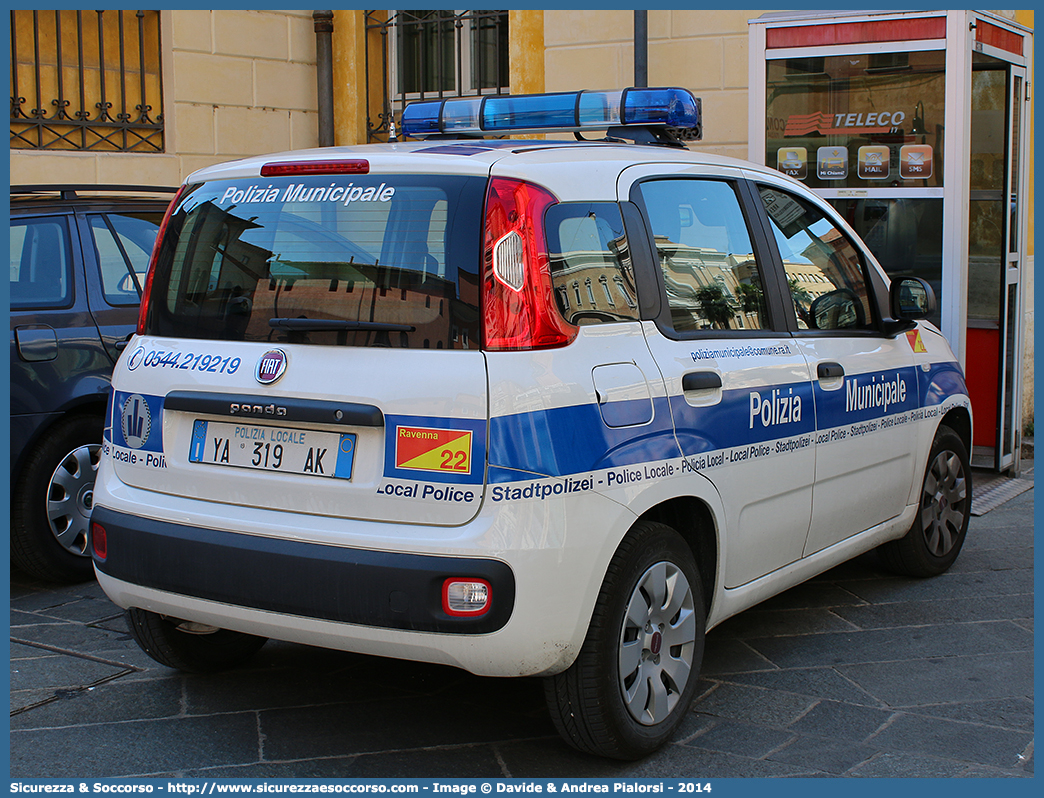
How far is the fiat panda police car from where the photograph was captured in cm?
299

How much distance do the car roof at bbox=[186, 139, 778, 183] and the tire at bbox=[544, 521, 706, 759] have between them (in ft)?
3.66

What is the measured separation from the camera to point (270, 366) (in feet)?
10.6

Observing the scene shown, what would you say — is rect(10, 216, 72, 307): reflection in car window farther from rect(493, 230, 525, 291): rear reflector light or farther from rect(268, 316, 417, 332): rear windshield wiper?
rect(493, 230, 525, 291): rear reflector light

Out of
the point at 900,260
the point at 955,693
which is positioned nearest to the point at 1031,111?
the point at 900,260

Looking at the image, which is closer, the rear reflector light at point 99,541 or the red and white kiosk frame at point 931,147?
the rear reflector light at point 99,541

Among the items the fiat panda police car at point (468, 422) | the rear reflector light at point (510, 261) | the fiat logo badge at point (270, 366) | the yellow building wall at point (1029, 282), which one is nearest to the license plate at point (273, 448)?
the fiat panda police car at point (468, 422)

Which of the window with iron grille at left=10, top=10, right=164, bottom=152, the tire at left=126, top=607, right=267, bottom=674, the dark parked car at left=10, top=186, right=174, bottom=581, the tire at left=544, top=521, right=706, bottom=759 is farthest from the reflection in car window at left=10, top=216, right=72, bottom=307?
the window with iron grille at left=10, top=10, right=164, bottom=152

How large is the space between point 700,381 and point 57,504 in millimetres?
3201

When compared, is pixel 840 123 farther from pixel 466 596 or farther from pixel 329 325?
pixel 466 596

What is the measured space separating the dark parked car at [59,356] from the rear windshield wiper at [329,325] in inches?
90.5

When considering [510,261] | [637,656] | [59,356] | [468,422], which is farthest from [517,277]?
[59,356]

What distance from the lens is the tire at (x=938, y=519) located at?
16.9 feet

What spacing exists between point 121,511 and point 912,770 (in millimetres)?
2457

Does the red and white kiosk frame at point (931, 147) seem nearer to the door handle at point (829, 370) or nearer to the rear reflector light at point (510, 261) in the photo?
the door handle at point (829, 370)
